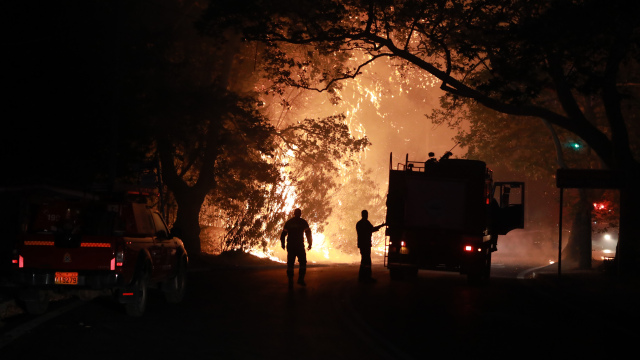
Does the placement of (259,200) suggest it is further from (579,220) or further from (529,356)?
(529,356)

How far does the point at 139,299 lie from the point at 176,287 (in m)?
2.59

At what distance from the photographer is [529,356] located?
10055mm

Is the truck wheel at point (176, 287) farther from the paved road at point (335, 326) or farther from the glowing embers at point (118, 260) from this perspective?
the glowing embers at point (118, 260)

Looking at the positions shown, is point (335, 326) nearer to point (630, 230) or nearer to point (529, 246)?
point (630, 230)

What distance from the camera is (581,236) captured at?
45438mm

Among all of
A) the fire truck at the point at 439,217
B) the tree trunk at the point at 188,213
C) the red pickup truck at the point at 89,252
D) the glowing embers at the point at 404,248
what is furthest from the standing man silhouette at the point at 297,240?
the tree trunk at the point at 188,213

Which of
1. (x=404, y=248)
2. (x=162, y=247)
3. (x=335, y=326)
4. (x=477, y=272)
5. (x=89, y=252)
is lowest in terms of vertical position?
(x=335, y=326)

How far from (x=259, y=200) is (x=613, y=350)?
27.8 m

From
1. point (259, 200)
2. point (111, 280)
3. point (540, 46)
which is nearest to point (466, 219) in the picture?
point (540, 46)

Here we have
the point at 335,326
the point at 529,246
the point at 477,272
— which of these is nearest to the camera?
the point at 335,326

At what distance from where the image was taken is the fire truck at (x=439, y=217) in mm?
23047

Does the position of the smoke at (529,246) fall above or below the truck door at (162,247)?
→ above

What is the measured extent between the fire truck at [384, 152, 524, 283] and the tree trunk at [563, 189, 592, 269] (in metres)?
22.1

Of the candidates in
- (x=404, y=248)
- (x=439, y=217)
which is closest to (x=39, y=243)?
(x=404, y=248)
